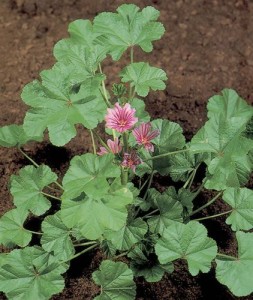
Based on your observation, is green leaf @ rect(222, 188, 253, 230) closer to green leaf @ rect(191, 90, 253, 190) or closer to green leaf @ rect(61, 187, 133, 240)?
green leaf @ rect(191, 90, 253, 190)

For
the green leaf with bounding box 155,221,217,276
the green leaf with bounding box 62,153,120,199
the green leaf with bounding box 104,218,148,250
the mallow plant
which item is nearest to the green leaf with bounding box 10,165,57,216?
the mallow plant

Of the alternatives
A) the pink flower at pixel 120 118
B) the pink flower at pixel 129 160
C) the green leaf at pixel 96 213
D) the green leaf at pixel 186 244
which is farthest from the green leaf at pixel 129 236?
the pink flower at pixel 120 118

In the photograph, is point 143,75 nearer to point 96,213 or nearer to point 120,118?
point 120,118

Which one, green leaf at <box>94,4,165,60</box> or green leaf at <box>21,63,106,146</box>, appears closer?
green leaf at <box>21,63,106,146</box>

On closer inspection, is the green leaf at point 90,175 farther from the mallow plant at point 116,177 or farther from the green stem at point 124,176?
the green stem at point 124,176

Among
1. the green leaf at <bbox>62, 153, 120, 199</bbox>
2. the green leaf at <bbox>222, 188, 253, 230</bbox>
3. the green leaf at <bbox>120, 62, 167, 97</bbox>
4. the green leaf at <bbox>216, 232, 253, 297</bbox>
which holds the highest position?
the green leaf at <bbox>120, 62, 167, 97</bbox>

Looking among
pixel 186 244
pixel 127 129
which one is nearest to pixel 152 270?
pixel 186 244
